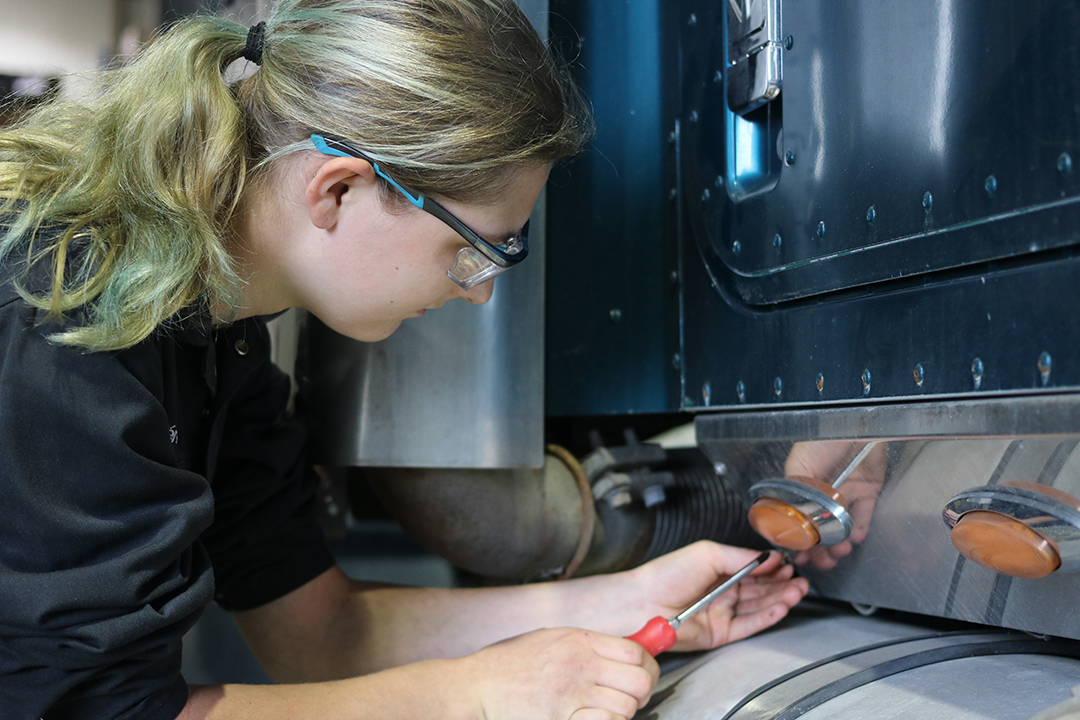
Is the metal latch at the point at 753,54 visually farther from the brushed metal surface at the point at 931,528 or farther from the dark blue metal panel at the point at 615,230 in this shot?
the brushed metal surface at the point at 931,528

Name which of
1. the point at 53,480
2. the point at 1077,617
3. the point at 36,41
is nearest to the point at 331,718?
the point at 53,480

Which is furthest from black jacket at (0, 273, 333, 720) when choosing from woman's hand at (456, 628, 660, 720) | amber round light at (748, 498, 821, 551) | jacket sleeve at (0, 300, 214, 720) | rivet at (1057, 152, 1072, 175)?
rivet at (1057, 152, 1072, 175)

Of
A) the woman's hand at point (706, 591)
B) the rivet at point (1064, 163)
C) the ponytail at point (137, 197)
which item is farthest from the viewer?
the woman's hand at point (706, 591)

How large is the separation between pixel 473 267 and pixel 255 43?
256mm

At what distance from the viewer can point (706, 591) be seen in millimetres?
911

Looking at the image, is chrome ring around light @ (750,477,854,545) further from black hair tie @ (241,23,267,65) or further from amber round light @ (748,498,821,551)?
black hair tie @ (241,23,267,65)

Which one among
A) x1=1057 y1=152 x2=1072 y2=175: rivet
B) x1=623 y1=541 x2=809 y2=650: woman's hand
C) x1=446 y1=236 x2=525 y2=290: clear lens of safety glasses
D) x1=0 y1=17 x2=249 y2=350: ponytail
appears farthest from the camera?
x1=623 y1=541 x2=809 y2=650: woman's hand

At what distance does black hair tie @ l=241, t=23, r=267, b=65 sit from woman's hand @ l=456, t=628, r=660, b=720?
1.79ft

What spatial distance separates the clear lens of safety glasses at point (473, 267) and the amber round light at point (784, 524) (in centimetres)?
33

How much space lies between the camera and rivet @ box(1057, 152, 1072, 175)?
0.49 m

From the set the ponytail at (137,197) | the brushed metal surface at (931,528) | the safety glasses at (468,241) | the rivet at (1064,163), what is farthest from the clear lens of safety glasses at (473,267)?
the rivet at (1064,163)

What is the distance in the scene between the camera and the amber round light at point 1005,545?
0.55 metres

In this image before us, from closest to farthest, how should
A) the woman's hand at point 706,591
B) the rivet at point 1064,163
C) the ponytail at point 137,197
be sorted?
1. the rivet at point 1064,163
2. the ponytail at point 137,197
3. the woman's hand at point 706,591

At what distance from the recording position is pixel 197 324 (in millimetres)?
692
